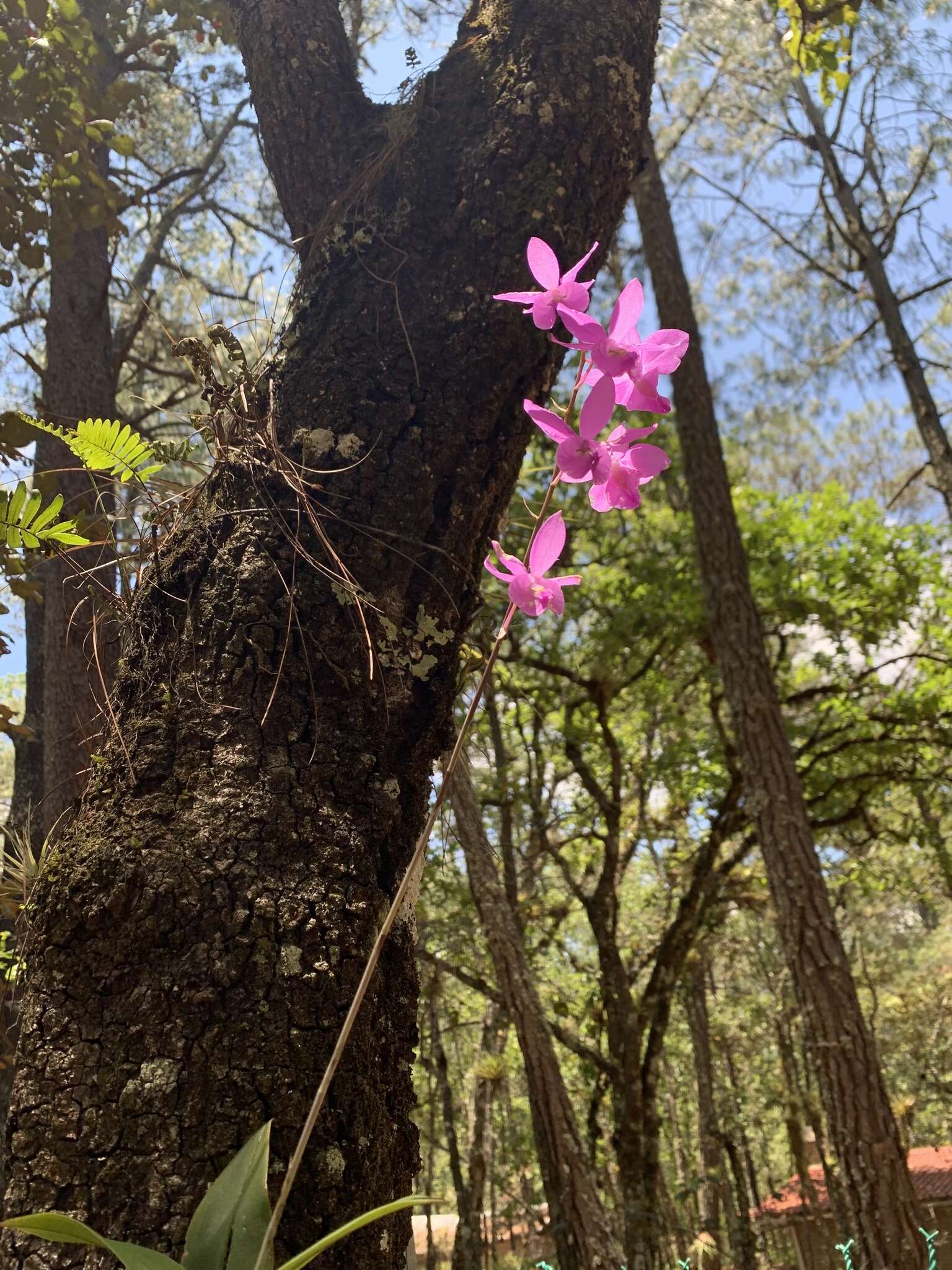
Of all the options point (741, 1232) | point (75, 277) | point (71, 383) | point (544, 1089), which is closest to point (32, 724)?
point (71, 383)

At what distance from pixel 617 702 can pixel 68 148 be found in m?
5.41

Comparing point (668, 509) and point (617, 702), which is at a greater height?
point (668, 509)

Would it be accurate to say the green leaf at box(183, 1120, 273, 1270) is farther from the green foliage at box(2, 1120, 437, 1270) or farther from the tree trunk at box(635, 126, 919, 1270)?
the tree trunk at box(635, 126, 919, 1270)

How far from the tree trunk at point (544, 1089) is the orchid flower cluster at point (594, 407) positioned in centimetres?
251

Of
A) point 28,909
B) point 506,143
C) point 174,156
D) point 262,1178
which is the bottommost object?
point 262,1178

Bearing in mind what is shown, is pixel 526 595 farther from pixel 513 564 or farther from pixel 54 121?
pixel 54 121

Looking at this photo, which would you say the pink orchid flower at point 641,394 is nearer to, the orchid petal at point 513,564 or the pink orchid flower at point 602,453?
the pink orchid flower at point 602,453

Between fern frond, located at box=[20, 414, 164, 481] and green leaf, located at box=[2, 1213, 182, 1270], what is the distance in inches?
24.4

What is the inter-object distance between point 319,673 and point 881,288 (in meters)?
7.65

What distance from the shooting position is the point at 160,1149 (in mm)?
567

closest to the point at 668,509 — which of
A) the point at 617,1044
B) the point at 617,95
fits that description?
the point at 617,1044

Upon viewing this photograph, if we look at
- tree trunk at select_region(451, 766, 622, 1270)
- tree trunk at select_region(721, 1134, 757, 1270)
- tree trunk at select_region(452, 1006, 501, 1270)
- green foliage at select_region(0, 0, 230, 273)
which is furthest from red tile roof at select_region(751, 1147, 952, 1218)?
green foliage at select_region(0, 0, 230, 273)

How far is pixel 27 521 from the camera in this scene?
0.93m

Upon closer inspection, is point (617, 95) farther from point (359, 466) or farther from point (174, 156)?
point (174, 156)
